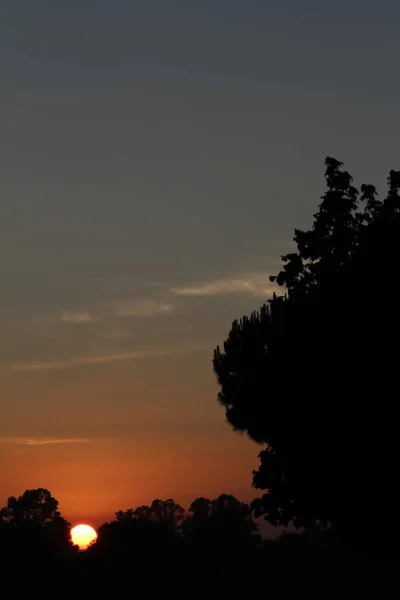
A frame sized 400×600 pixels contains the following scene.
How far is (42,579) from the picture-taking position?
2997 inches

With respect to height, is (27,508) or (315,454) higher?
(27,508)

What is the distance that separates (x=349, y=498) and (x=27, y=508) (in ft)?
470

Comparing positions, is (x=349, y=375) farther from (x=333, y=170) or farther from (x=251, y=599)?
(x=251, y=599)

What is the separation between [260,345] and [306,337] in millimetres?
3535

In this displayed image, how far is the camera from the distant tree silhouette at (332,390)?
38.8 m

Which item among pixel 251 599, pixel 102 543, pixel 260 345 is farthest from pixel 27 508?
pixel 260 345

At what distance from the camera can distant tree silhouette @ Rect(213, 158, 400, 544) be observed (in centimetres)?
3881

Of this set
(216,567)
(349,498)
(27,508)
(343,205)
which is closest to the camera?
(349,498)

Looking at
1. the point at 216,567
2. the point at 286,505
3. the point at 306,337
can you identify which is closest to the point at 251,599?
the point at 216,567

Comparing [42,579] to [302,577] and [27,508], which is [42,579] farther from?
[27,508]

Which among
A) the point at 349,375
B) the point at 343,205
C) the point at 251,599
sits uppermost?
the point at 343,205

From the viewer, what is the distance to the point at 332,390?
3953 cm

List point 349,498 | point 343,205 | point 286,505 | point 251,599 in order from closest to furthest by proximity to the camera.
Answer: point 349,498 < point 286,505 < point 343,205 < point 251,599

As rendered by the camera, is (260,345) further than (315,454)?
Yes
